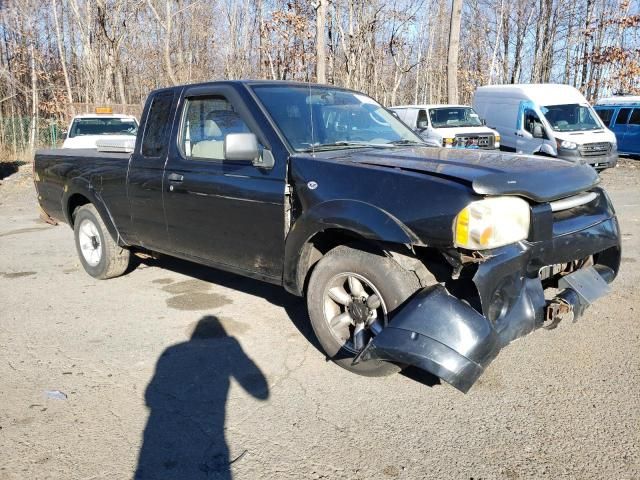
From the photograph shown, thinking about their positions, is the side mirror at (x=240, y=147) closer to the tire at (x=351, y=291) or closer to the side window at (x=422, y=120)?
the tire at (x=351, y=291)

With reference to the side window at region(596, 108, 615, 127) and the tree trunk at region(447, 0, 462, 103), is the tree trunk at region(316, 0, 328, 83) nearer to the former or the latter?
the tree trunk at region(447, 0, 462, 103)

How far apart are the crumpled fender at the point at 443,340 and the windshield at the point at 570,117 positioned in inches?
570

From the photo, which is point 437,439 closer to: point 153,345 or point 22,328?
point 153,345

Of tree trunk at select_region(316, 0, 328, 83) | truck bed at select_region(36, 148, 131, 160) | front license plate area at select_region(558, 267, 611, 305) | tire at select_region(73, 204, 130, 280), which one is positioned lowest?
tire at select_region(73, 204, 130, 280)

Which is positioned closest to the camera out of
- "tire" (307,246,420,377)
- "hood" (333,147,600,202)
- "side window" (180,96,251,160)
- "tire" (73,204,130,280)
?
"hood" (333,147,600,202)

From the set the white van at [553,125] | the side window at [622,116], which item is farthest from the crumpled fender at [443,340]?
the side window at [622,116]

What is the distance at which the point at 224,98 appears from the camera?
171 inches

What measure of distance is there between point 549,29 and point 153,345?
1628 inches

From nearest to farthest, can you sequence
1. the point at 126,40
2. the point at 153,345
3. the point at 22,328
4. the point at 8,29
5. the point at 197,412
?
1. the point at 197,412
2. the point at 153,345
3. the point at 22,328
4. the point at 8,29
5. the point at 126,40

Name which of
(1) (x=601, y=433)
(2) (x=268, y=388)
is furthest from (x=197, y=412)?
(1) (x=601, y=433)

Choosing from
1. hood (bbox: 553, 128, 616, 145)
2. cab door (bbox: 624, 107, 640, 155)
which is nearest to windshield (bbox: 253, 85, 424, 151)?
hood (bbox: 553, 128, 616, 145)

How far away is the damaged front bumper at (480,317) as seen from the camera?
287 cm

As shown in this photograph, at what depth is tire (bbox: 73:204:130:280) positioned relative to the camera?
5.79m

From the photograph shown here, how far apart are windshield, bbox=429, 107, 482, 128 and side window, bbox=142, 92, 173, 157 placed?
1212 cm
